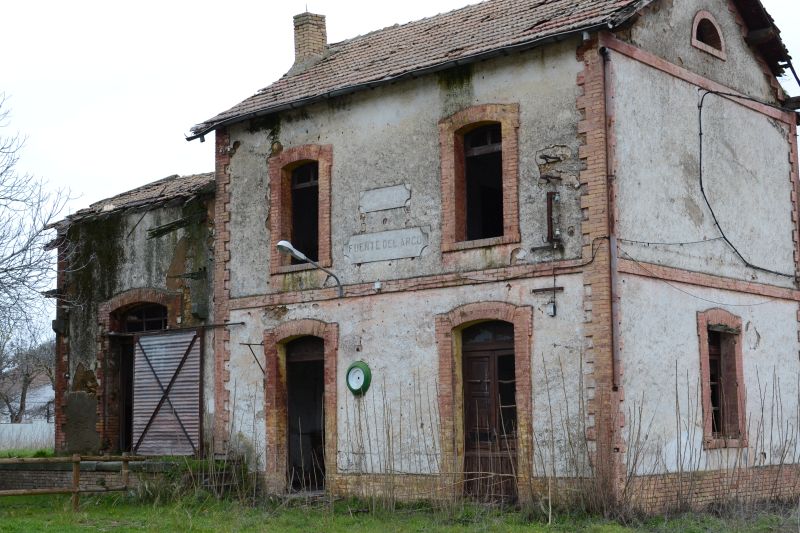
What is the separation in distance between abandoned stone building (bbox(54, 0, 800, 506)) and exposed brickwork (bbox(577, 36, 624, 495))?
3 cm

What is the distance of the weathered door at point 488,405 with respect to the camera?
15.5 m

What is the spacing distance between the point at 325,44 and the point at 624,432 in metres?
10.3

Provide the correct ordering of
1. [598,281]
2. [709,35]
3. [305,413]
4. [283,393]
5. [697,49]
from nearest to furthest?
[598,281]
[697,49]
[709,35]
[283,393]
[305,413]

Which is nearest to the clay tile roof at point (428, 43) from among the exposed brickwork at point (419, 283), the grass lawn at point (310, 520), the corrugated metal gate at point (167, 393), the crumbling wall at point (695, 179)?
the crumbling wall at point (695, 179)

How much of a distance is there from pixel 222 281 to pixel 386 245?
3692 mm

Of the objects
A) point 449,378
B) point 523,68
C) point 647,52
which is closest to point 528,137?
point 523,68

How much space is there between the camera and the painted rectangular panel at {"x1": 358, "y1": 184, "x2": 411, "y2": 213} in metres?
16.9

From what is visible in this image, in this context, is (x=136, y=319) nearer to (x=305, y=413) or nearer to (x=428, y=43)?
(x=305, y=413)

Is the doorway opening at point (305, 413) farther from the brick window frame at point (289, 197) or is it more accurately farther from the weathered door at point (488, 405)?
the weathered door at point (488, 405)

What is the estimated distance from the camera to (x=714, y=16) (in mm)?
17703

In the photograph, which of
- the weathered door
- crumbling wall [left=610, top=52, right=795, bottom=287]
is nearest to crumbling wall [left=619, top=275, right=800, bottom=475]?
crumbling wall [left=610, top=52, right=795, bottom=287]

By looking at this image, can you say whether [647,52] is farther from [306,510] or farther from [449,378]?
[306,510]

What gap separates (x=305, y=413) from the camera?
19031 mm

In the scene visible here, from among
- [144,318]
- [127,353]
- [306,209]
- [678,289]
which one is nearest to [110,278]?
[144,318]
